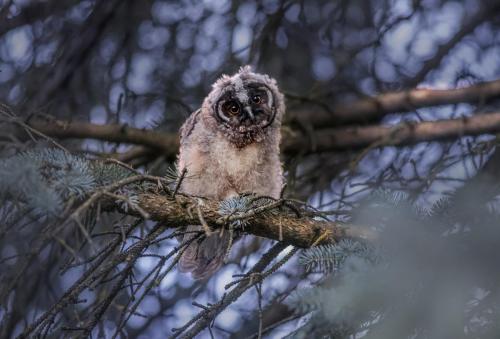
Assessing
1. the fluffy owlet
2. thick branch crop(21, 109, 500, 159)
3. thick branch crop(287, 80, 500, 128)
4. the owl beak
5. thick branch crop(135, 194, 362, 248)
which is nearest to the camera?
thick branch crop(135, 194, 362, 248)

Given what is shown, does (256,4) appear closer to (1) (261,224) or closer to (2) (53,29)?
(2) (53,29)

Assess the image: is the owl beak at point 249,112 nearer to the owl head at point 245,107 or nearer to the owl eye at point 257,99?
the owl head at point 245,107

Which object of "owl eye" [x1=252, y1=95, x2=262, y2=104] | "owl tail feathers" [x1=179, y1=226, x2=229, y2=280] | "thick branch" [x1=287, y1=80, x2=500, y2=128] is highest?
"owl eye" [x1=252, y1=95, x2=262, y2=104]

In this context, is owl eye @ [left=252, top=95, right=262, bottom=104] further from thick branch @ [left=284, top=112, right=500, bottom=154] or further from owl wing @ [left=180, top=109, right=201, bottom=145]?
thick branch @ [left=284, top=112, right=500, bottom=154]

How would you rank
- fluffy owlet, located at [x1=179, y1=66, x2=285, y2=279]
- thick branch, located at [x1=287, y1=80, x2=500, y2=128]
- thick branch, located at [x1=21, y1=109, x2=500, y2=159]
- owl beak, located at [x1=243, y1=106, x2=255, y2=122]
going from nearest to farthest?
1. fluffy owlet, located at [x1=179, y1=66, x2=285, y2=279]
2. owl beak, located at [x1=243, y1=106, x2=255, y2=122]
3. thick branch, located at [x1=21, y1=109, x2=500, y2=159]
4. thick branch, located at [x1=287, y1=80, x2=500, y2=128]

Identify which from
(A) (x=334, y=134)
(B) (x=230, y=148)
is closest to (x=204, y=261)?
(B) (x=230, y=148)

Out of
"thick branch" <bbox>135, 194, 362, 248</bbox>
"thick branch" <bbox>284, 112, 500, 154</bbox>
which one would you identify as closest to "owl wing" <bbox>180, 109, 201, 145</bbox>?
"thick branch" <bbox>284, 112, 500, 154</bbox>

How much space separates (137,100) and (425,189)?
7.15 feet

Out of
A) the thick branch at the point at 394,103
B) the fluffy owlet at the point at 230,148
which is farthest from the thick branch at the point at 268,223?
the thick branch at the point at 394,103

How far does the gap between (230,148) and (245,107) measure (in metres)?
0.29

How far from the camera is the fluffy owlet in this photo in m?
3.71

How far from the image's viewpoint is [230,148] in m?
3.79

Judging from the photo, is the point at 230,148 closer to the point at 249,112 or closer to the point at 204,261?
the point at 249,112

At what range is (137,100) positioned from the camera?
4.70 m
